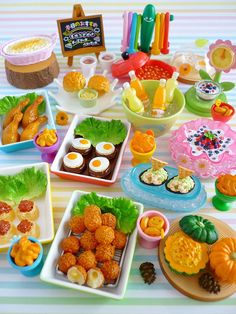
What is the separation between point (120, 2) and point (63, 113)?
1.19 metres

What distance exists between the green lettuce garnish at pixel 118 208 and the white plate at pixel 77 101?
544 mm

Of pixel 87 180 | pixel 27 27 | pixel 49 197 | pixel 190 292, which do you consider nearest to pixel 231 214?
pixel 190 292

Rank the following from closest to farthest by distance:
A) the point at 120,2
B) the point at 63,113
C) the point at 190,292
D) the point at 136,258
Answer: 1. the point at 190,292
2. the point at 136,258
3. the point at 63,113
4. the point at 120,2

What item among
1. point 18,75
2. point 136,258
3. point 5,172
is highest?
point 18,75

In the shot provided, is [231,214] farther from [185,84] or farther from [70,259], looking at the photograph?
[185,84]

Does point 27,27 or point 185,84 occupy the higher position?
point 27,27


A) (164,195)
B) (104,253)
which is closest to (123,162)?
(164,195)

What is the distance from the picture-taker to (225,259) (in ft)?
3.34

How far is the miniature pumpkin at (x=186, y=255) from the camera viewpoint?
3.37 ft

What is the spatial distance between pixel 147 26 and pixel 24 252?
1.24m

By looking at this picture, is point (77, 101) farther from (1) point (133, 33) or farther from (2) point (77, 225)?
(2) point (77, 225)

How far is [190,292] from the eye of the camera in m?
1.04

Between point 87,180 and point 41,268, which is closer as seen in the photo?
point 41,268

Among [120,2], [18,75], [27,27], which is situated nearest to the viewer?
[18,75]
